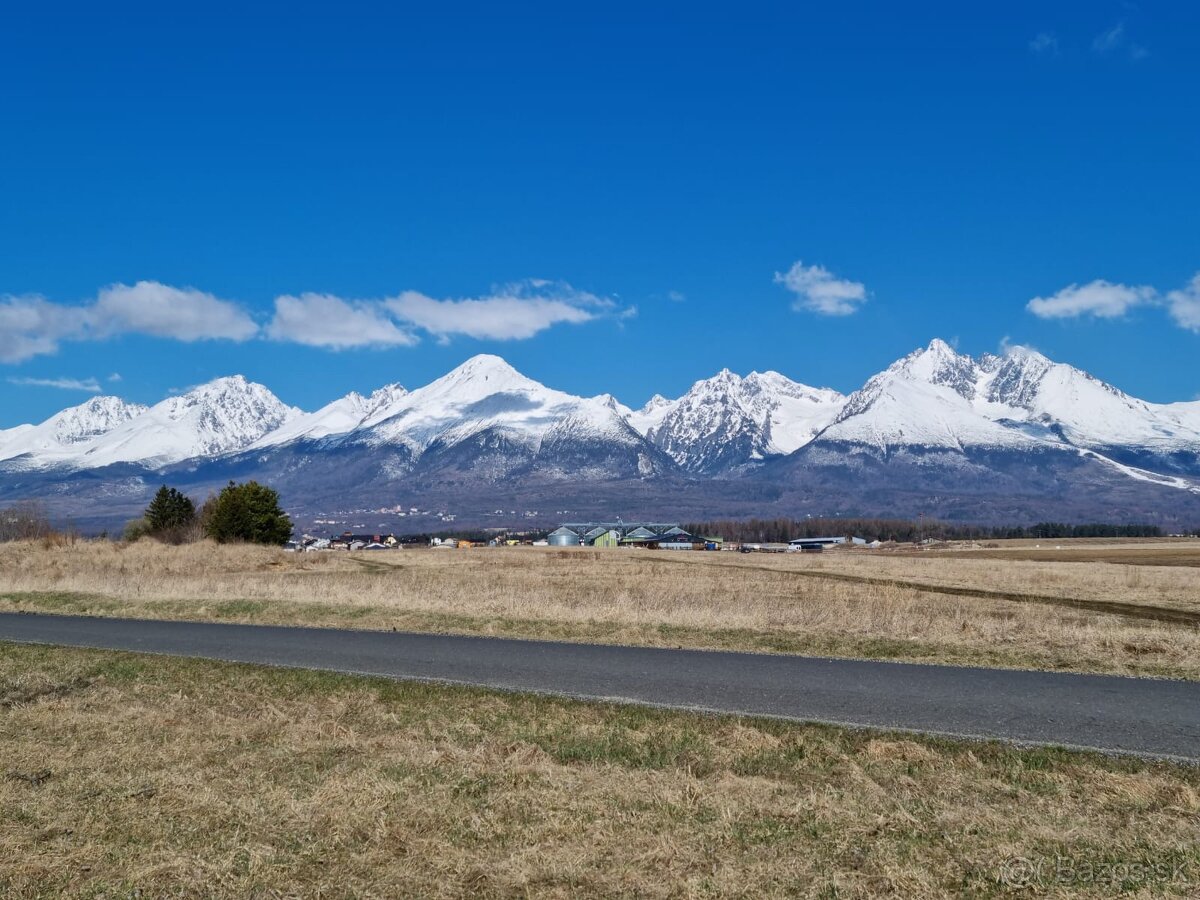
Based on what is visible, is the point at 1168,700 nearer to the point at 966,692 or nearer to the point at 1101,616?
the point at 966,692

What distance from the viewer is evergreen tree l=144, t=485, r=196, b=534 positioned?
9581cm

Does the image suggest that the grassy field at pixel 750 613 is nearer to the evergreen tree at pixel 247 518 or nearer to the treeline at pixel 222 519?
the evergreen tree at pixel 247 518

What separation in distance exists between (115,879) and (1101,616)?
91.4 feet

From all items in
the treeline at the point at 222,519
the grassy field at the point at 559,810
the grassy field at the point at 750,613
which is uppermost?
the treeline at the point at 222,519

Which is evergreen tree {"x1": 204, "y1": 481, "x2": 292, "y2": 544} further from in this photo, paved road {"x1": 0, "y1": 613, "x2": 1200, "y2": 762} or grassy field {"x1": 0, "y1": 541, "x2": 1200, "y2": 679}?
paved road {"x1": 0, "y1": 613, "x2": 1200, "y2": 762}

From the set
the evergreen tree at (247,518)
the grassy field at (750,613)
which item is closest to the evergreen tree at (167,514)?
the evergreen tree at (247,518)

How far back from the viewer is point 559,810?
7957 mm

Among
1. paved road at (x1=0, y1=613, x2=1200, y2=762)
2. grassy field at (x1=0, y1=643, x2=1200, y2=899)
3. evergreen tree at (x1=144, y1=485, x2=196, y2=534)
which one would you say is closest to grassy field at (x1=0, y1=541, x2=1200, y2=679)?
paved road at (x1=0, y1=613, x2=1200, y2=762)

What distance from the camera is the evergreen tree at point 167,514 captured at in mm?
95812

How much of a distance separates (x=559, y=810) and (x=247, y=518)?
84.9 meters

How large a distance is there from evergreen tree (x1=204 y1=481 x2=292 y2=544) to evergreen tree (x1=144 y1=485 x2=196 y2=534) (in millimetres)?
4004

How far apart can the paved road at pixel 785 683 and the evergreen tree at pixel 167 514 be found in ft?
261

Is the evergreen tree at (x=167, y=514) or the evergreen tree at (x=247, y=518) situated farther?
the evergreen tree at (x=167, y=514)

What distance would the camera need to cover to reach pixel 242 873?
6.72 metres
